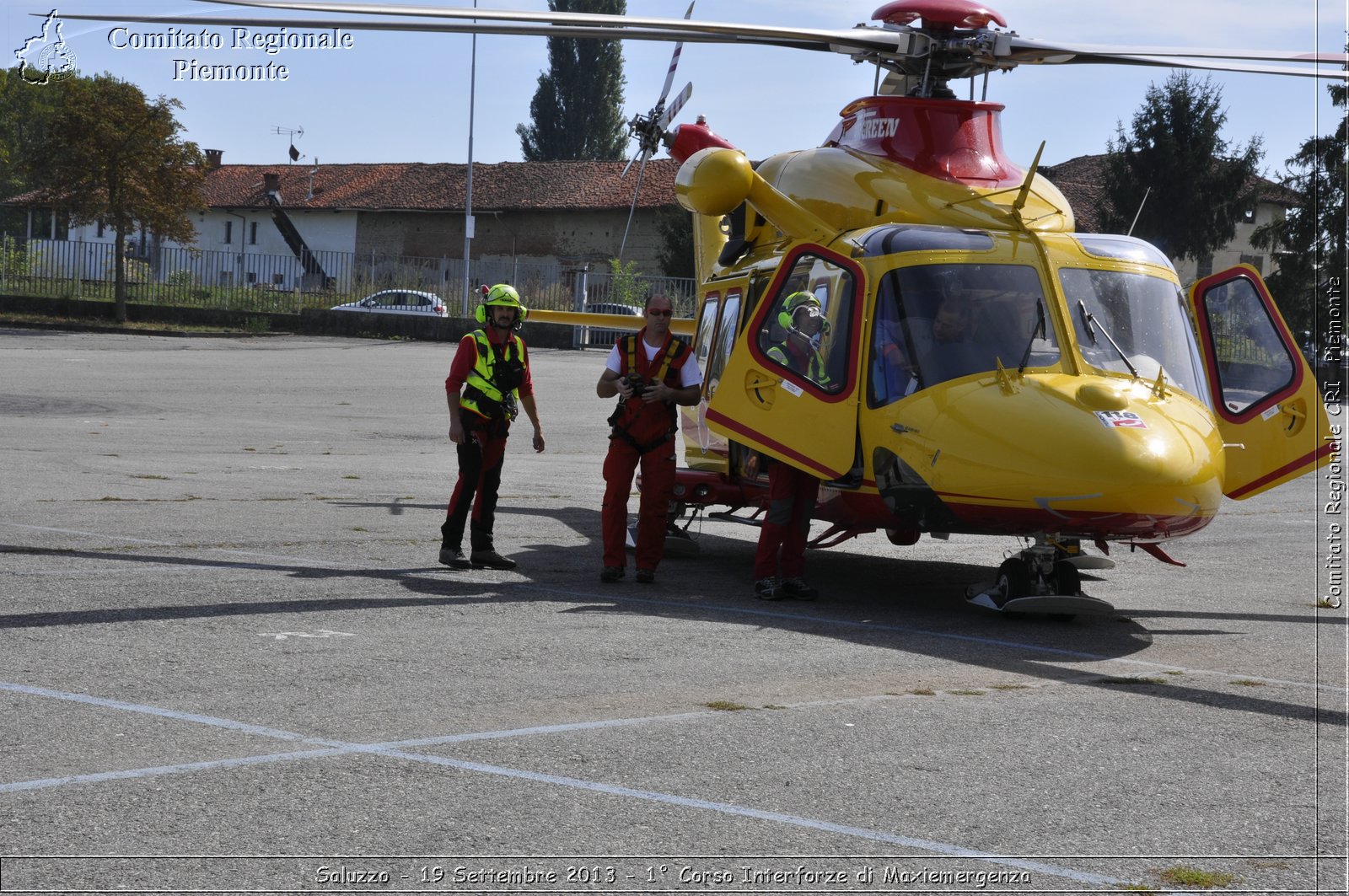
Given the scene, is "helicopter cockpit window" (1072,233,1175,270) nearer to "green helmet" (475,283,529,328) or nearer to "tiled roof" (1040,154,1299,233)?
"green helmet" (475,283,529,328)

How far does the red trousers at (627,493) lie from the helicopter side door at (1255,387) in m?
3.50

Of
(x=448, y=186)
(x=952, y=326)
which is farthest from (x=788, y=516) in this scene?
(x=448, y=186)

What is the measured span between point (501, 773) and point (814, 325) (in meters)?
4.90

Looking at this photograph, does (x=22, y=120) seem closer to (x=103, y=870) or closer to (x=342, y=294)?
(x=342, y=294)

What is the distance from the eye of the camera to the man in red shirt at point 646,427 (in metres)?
9.70

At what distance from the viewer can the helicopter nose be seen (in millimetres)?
7844

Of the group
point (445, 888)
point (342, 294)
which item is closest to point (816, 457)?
point (445, 888)

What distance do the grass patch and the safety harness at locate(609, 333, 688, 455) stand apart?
570 cm

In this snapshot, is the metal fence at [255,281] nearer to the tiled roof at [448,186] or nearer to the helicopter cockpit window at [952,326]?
the tiled roof at [448,186]

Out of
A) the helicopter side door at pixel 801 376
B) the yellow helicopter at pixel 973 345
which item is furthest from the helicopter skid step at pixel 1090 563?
the helicopter side door at pixel 801 376

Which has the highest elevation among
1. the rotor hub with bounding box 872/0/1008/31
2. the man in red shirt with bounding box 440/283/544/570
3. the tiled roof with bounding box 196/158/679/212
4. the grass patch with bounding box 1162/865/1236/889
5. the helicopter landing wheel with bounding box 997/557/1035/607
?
the tiled roof with bounding box 196/158/679/212

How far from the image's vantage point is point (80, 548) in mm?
9789

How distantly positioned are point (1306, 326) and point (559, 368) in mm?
23259

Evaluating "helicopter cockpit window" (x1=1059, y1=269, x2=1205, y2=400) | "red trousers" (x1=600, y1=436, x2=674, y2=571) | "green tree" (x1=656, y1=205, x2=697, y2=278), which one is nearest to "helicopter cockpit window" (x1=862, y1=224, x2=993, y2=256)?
"helicopter cockpit window" (x1=1059, y1=269, x2=1205, y2=400)
